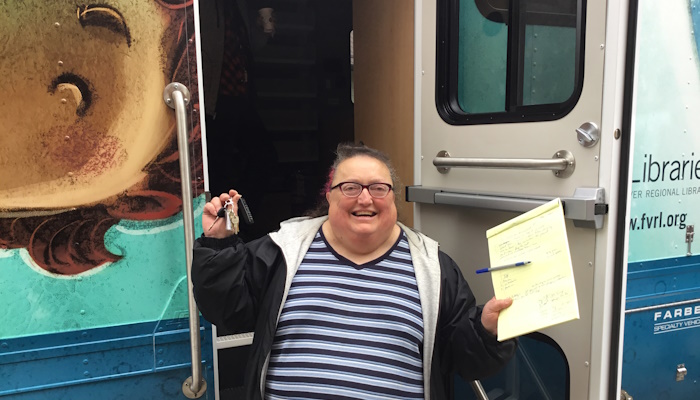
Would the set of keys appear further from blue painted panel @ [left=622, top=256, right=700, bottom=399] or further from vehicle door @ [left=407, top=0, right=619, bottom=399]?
blue painted panel @ [left=622, top=256, right=700, bottom=399]

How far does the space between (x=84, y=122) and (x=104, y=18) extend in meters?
0.30

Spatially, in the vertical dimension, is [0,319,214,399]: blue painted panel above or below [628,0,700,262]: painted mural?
below

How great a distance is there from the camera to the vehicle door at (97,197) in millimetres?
1476

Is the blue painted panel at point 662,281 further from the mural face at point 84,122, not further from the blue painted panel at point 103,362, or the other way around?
the mural face at point 84,122

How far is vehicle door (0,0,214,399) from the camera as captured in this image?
1476 mm

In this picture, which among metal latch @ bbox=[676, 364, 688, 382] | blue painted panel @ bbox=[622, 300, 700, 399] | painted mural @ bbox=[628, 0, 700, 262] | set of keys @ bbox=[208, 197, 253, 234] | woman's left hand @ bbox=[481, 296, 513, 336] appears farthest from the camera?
metal latch @ bbox=[676, 364, 688, 382]

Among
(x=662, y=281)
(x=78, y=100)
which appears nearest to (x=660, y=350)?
(x=662, y=281)

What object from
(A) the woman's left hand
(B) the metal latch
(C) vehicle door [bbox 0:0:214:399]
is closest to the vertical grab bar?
(C) vehicle door [bbox 0:0:214:399]

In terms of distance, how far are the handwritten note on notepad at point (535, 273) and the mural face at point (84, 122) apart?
98 cm

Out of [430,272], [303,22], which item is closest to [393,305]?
[430,272]

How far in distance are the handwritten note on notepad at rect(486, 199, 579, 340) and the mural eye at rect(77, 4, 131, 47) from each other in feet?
3.97

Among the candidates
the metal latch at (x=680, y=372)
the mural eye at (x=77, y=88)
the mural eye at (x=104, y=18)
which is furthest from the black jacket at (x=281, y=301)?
the metal latch at (x=680, y=372)

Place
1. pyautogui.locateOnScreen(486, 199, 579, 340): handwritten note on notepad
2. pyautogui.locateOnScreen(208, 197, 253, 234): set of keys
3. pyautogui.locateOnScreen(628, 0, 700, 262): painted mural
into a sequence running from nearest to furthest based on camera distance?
1. pyautogui.locateOnScreen(486, 199, 579, 340): handwritten note on notepad
2. pyautogui.locateOnScreen(208, 197, 253, 234): set of keys
3. pyautogui.locateOnScreen(628, 0, 700, 262): painted mural

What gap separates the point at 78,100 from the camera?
1505 mm
